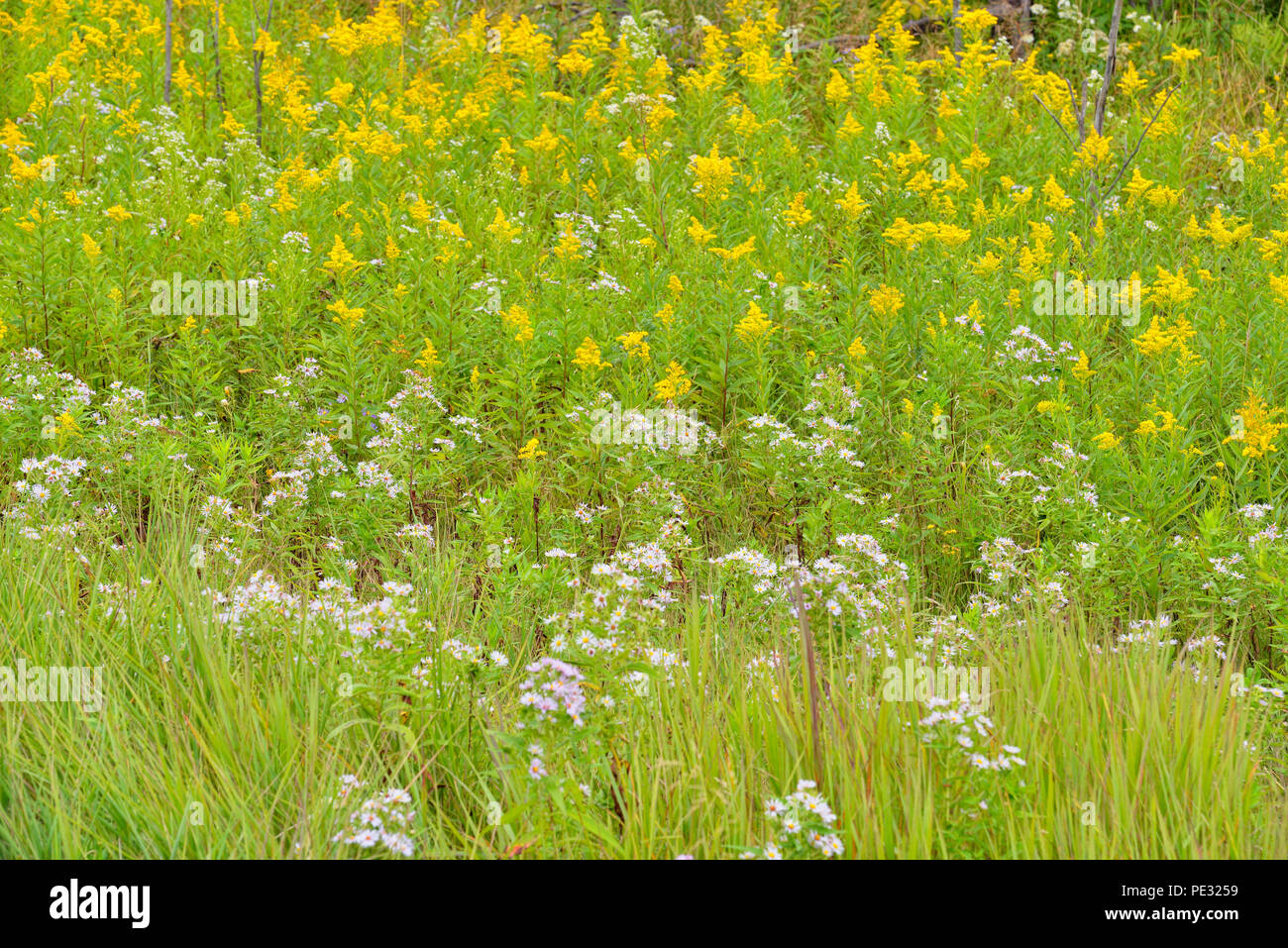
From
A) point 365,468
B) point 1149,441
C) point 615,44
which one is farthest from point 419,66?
point 1149,441

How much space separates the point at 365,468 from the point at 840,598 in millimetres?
2173

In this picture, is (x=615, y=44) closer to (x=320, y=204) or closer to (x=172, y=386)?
(x=320, y=204)

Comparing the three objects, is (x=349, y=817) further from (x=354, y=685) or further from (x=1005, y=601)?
(x=1005, y=601)

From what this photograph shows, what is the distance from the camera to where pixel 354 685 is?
9.71 feet

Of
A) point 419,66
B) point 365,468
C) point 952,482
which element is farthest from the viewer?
point 419,66

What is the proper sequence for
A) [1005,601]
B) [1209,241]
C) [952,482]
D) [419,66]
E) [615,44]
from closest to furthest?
[1005,601]
[952,482]
[1209,241]
[419,66]
[615,44]

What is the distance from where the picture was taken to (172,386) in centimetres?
588

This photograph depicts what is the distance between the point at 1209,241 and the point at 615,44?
19.9 ft

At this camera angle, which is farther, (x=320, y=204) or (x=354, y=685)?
(x=320, y=204)

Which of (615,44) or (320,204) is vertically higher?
(615,44)
